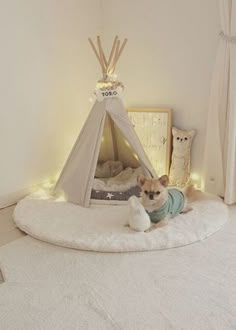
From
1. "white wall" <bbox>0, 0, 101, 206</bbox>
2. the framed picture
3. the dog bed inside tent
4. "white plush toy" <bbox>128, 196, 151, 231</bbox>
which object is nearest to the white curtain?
the framed picture

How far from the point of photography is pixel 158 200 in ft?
6.98

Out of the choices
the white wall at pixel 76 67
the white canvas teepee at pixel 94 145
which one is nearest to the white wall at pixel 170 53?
the white wall at pixel 76 67

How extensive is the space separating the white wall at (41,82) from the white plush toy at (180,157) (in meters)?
0.98

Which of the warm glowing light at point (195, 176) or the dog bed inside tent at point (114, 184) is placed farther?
the warm glowing light at point (195, 176)

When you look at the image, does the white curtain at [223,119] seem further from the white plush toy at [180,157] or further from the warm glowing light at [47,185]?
the warm glowing light at [47,185]

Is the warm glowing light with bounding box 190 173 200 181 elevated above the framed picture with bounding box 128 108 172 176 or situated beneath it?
situated beneath

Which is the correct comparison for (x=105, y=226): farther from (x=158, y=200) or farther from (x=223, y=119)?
(x=223, y=119)

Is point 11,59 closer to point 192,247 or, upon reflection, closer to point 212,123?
point 212,123

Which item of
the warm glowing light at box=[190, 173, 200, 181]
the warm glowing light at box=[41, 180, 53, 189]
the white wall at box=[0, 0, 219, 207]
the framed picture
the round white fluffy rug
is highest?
the white wall at box=[0, 0, 219, 207]

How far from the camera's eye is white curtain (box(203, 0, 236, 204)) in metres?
2.48

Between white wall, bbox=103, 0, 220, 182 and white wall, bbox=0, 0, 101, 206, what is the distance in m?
0.36

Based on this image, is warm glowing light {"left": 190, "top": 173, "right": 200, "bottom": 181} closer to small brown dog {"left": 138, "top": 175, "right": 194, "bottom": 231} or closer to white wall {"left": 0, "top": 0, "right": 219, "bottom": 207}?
white wall {"left": 0, "top": 0, "right": 219, "bottom": 207}

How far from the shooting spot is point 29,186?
295 centimetres

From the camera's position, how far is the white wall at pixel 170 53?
9.11 ft
